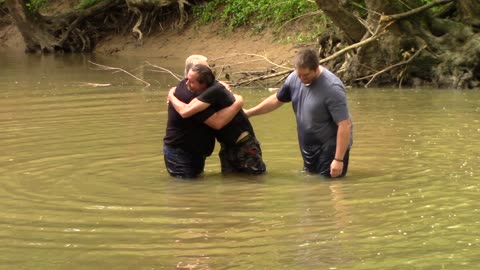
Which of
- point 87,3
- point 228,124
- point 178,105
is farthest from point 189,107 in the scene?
point 87,3

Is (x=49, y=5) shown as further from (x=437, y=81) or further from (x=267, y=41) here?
(x=437, y=81)

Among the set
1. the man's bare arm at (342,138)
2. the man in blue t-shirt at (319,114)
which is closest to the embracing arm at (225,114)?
the man in blue t-shirt at (319,114)

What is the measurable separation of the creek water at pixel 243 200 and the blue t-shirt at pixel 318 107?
0.41m

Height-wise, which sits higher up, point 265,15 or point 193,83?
point 193,83

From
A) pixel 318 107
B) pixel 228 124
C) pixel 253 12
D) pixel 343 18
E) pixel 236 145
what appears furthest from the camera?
pixel 253 12

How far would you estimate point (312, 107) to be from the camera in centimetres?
875

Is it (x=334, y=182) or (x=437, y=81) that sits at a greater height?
(x=334, y=182)

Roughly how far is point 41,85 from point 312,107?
12538 millimetres

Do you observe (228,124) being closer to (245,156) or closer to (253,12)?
(245,156)

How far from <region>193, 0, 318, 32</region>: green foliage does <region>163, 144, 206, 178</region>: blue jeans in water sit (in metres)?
15.5

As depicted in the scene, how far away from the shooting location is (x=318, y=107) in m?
8.72

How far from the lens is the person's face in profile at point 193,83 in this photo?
884 cm

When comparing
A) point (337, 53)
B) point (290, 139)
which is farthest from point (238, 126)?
point (337, 53)

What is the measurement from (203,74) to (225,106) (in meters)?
0.38
